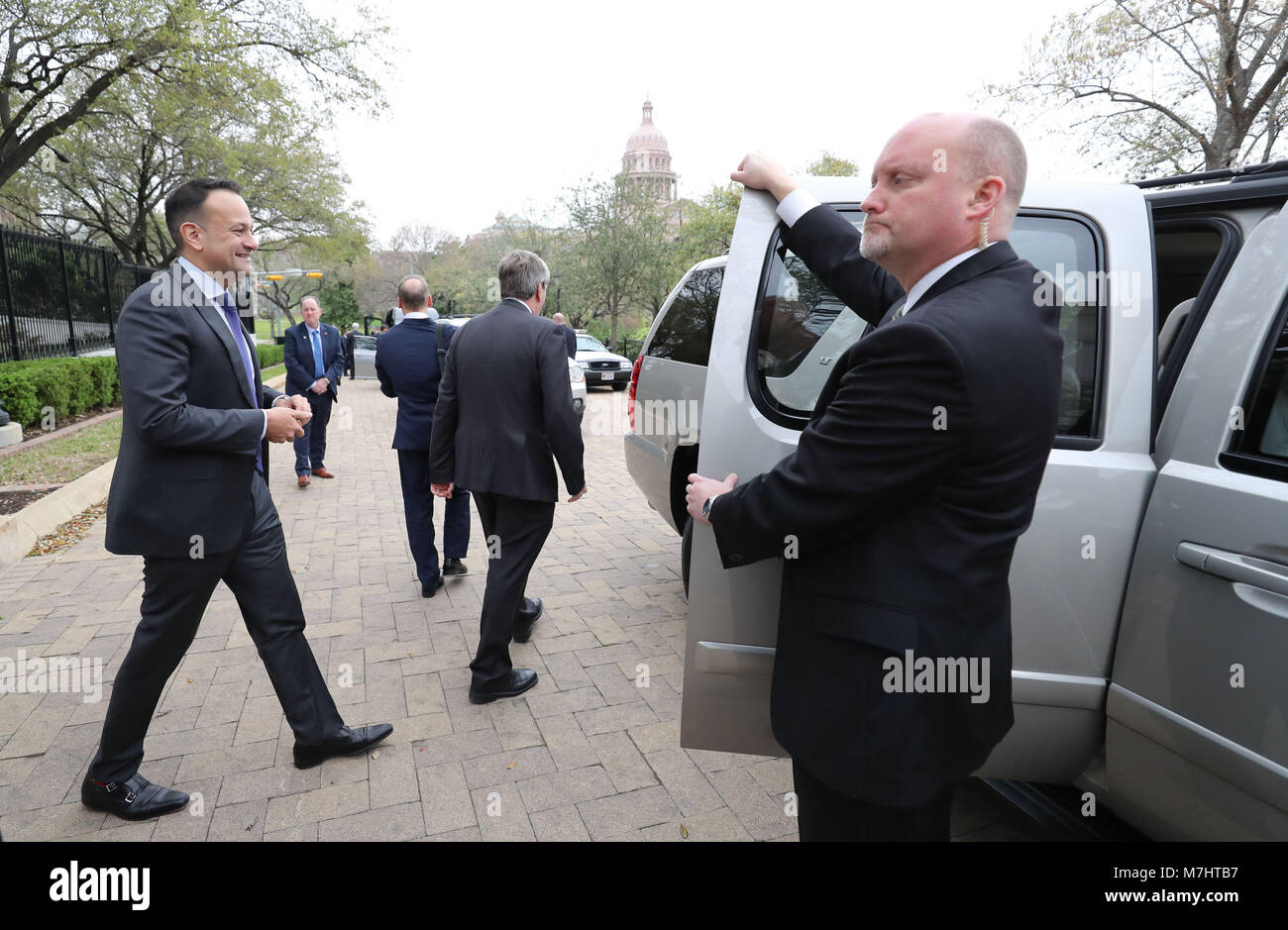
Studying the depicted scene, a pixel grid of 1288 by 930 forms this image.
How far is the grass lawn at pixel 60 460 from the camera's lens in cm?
688

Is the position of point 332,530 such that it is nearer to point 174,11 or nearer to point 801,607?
point 801,607

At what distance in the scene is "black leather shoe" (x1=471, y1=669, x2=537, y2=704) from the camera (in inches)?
133

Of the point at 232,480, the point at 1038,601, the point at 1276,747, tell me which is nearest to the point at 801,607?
the point at 1038,601

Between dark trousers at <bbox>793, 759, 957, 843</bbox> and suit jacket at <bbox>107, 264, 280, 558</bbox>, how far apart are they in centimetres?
205

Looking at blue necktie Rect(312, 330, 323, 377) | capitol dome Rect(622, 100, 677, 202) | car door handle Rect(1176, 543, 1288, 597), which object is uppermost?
capitol dome Rect(622, 100, 677, 202)

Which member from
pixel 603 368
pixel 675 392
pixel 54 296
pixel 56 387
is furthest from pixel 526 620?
pixel 603 368

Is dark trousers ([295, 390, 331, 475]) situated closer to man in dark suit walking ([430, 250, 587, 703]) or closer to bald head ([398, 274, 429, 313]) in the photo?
bald head ([398, 274, 429, 313])

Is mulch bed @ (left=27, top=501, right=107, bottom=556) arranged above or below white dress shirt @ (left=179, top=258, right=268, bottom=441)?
below

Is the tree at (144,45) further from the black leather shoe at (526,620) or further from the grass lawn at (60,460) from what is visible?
the black leather shoe at (526,620)

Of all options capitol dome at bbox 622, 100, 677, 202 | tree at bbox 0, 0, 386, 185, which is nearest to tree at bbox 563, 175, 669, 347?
tree at bbox 0, 0, 386, 185

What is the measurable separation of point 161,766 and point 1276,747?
3.60 meters

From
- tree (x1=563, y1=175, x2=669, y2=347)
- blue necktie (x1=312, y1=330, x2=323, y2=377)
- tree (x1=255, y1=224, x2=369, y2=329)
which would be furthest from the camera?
tree (x1=563, y1=175, x2=669, y2=347)

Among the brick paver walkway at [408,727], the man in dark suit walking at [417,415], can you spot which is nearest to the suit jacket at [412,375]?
the man in dark suit walking at [417,415]

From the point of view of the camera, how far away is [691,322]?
4145 millimetres
